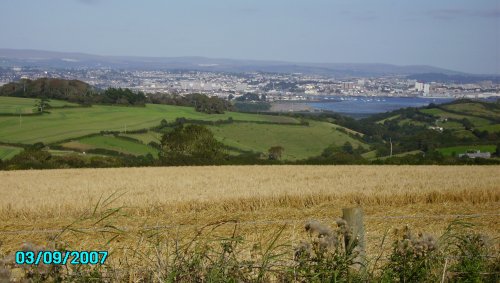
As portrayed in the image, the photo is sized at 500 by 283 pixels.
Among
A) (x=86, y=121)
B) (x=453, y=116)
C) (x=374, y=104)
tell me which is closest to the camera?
(x=86, y=121)

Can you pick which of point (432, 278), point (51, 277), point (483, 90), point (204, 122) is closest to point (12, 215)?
point (51, 277)

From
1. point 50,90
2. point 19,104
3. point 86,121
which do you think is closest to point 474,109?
point 86,121

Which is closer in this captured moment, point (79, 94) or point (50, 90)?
point (50, 90)

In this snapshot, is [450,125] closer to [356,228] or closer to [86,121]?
[86,121]

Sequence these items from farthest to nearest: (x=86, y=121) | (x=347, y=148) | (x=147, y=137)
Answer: (x=347, y=148), (x=86, y=121), (x=147, y=137)

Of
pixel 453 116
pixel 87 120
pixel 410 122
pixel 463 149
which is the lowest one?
pixel 410 122

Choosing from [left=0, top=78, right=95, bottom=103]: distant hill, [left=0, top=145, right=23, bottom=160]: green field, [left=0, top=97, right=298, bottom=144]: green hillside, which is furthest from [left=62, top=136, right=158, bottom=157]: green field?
[left=0, top=78, right=95, bottom=103]: distant hill

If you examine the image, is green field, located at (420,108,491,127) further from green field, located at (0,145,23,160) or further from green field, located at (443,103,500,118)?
green field, located at (0,145,23,160)

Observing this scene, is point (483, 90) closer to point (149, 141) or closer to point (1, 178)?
point (149, 141)
